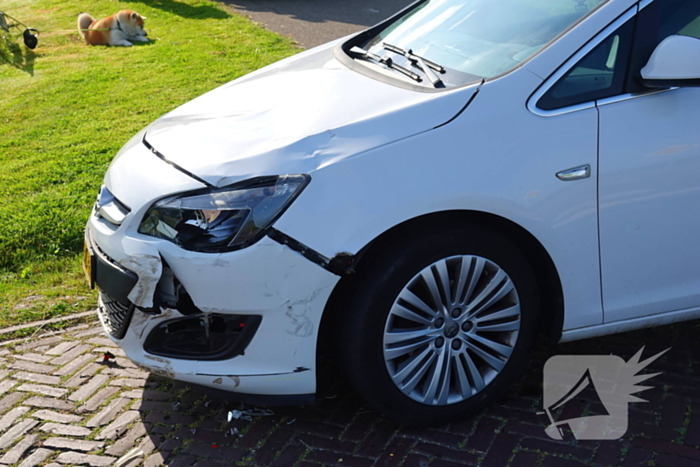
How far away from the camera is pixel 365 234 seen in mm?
2672

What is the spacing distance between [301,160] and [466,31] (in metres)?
1.24

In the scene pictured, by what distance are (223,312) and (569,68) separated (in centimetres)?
162

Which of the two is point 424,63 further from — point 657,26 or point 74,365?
point 74,365

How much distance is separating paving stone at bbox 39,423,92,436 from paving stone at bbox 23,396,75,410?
0.13 metres

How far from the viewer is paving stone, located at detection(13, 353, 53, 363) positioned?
386 cm

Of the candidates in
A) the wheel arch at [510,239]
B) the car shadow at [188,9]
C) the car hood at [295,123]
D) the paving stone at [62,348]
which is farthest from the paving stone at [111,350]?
the car shadow at [188,9]

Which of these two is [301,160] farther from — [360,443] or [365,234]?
[360,443]

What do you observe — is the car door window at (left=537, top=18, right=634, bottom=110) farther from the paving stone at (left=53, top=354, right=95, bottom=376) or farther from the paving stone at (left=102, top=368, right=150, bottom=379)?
the paving stone at (left=53, top=354, right=95, bottom=376)

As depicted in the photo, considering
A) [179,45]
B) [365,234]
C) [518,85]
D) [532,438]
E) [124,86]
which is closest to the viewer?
[365,234]

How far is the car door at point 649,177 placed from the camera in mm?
2869

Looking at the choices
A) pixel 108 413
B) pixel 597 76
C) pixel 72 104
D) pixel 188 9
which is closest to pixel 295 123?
pixel 597 76

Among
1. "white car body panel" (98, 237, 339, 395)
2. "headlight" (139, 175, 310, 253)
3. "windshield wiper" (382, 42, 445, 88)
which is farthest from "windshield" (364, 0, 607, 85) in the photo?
"white car body panel" (98, 237, 339, 395)

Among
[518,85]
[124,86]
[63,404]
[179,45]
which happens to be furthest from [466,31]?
[179,45]

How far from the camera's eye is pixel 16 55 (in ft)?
39.0
